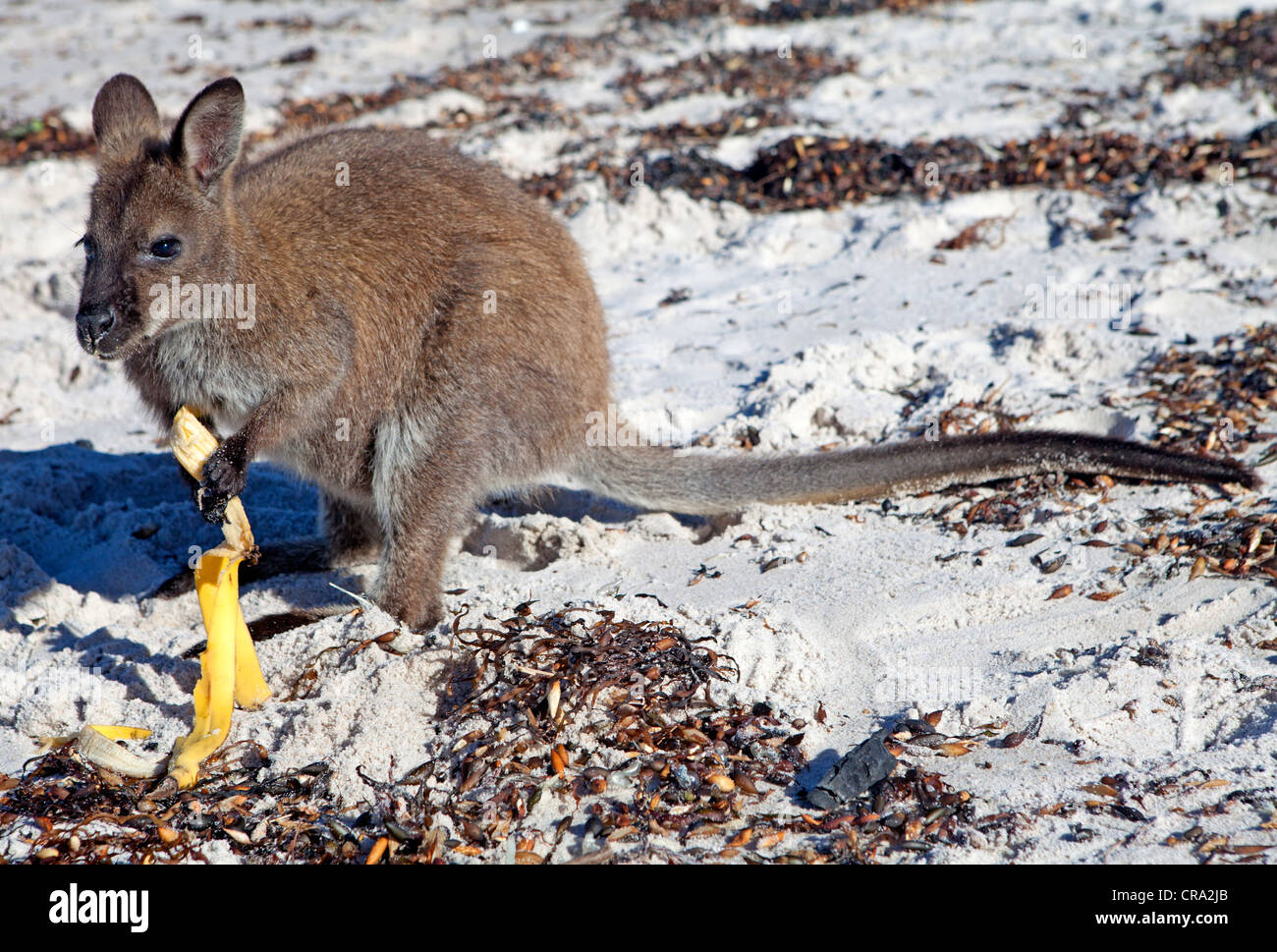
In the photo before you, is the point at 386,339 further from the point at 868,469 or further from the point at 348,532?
the point at 868,469

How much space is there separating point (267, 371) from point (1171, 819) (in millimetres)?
2687

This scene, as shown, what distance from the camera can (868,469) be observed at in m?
3.84

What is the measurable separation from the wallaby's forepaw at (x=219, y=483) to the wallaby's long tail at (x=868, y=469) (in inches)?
48.6

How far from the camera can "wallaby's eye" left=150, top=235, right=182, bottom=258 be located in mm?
3197

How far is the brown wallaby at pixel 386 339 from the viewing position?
323 centimetres

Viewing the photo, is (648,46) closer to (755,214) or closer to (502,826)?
(755,214)

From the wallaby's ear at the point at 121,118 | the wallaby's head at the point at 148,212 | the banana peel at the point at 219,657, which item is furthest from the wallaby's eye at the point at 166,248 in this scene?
the banana peel at the point at 219,657

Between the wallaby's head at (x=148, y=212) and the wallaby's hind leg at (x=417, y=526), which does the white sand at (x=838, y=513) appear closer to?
the wallaby's hind leg at (x=417, y=526)

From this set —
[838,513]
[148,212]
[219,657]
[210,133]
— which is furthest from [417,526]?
[838,513]

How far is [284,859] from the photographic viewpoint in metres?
2.52

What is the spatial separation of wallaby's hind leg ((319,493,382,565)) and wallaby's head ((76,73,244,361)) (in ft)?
3.35

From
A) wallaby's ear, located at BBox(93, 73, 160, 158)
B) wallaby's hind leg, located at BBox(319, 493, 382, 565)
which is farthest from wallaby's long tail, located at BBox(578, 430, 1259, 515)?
wallaby's ear, located at BBox(93, 73, 160, 158)

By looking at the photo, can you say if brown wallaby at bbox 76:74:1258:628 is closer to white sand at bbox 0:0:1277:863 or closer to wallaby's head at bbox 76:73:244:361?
wallaby's head at bbox 76:73:244:361

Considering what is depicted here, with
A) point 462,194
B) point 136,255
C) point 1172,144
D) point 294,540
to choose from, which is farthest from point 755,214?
point 136,255
